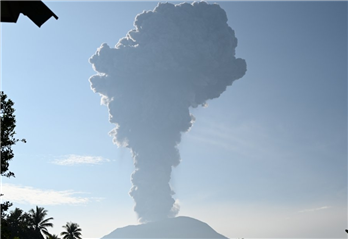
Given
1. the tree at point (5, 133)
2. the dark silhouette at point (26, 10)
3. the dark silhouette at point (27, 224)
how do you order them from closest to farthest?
the dark silhouette at point (26, 10), the tree at point (5, 133), the dark silhouette at point (27, 224)

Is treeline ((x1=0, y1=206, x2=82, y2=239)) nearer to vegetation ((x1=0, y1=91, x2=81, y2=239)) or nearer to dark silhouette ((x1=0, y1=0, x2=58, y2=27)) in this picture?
vegetation ((x1=0, y1=91, x2=81, y2=239))

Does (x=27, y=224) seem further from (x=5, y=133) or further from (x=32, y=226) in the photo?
(x=5, y=133)

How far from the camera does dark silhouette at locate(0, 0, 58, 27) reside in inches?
146

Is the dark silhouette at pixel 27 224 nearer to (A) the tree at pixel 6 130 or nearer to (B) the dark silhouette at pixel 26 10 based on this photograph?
(A) the tree at pixel 6 130

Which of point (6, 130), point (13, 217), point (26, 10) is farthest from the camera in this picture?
point (13, 217)

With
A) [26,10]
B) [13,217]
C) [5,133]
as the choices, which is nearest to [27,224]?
[13,217]

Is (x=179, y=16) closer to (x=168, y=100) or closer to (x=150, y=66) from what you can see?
(x=150, y=66)

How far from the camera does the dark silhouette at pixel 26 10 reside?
3.71 m

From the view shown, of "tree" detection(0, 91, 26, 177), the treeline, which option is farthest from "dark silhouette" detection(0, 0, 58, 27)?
the treeline

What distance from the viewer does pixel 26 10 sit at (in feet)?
14.5

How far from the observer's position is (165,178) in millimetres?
173875

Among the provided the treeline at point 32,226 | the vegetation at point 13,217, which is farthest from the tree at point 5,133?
the treeline at point 32,226

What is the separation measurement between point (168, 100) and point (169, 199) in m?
51.2

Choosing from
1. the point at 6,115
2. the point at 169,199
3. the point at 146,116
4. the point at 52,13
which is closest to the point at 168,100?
the point at 146,116
